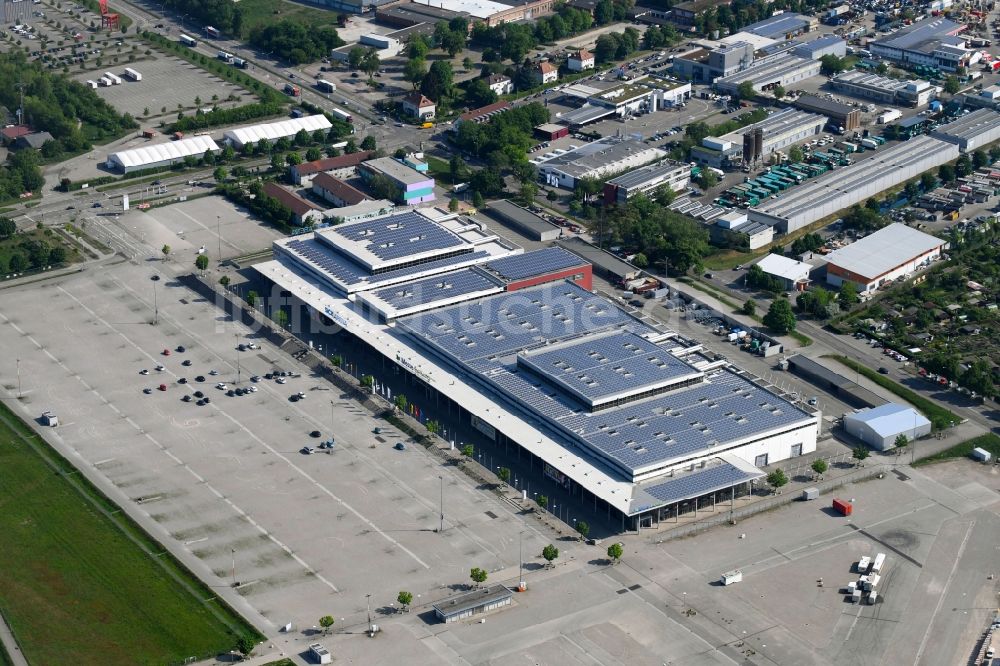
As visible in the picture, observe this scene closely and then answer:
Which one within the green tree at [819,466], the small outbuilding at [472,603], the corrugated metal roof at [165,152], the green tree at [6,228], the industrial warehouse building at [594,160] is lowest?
the green tree at [6,228]

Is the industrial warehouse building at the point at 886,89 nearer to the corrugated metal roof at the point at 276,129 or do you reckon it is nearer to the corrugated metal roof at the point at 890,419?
the corrugated metal roof at the point at 276,129

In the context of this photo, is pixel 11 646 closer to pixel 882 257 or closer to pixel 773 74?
pixel 882 257

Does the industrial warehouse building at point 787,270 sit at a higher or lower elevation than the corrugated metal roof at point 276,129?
higher

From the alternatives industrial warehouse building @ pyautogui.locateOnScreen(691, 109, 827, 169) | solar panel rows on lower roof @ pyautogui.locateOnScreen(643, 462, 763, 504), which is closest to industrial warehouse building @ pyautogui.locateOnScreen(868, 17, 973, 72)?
industrial warehouse building @ pyautogui.locateOnScreen(691, 109, 827, 169)

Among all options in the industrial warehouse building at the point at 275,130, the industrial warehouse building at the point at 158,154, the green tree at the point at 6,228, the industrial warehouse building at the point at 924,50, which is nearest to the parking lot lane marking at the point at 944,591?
the green tree at the point at 6,228

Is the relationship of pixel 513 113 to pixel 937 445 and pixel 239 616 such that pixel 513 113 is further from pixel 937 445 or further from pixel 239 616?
pixel 239 616

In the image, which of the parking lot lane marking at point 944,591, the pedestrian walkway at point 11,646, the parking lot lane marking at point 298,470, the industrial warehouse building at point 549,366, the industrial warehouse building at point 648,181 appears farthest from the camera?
the industrial warehouse building at point 648,181

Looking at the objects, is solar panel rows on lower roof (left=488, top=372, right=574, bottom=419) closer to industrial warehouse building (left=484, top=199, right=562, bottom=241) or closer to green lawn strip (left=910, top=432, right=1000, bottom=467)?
green lawn strip (left=910, top=432, right=1000, bottom=467)

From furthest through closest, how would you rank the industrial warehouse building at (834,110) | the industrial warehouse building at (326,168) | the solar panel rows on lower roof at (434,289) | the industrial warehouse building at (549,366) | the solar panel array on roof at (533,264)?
the industrial warehouse building at (834,110) < the industrial warehouse building at (326,168) < the solar panel array on roof at (533,264) < the solar panel rows on lower roof at (434,289) < the industrial warehouse building at (549,366)
